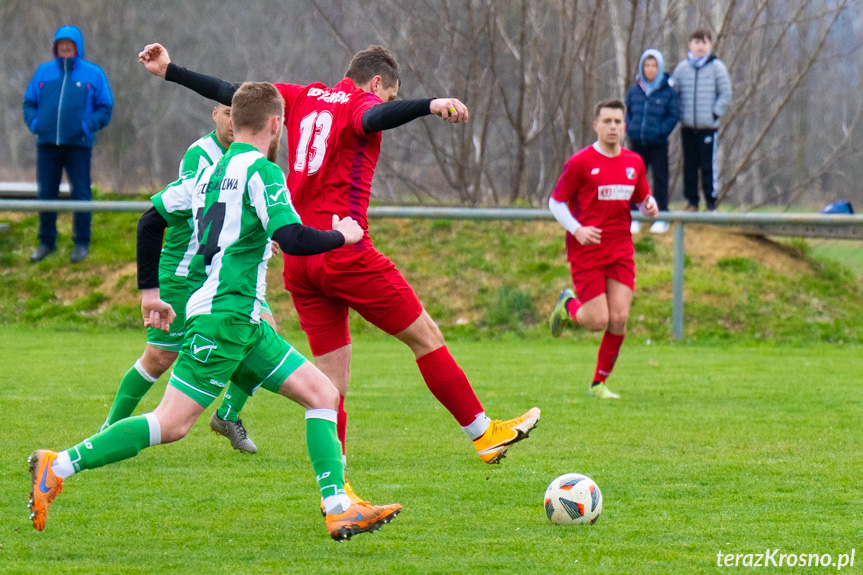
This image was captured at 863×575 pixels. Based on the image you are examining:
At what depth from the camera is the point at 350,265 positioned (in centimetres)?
524

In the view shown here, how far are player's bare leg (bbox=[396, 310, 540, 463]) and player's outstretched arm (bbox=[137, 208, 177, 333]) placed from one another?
117 centimetres

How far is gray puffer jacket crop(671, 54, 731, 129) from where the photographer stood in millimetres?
13531

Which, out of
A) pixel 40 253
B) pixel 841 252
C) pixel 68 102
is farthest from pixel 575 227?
pixel 40 253

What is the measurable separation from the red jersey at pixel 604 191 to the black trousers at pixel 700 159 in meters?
5.42

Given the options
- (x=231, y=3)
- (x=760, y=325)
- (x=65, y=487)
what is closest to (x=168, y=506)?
(x=65, y=487)

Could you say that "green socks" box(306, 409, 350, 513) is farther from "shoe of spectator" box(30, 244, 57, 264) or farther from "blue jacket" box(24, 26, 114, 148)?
"shoe of spectator" box(30, 244, 57, 264)

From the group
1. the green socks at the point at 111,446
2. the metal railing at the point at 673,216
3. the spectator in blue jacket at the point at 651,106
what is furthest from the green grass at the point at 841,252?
the green socks at the point at 111,446

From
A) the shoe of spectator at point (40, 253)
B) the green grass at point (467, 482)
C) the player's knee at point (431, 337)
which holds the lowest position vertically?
the green grass at point (467, 482)

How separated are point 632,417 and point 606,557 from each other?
364 centimetres

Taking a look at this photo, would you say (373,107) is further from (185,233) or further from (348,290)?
(185,233)

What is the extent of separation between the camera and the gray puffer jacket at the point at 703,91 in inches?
533

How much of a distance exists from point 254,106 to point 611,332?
5.04 m

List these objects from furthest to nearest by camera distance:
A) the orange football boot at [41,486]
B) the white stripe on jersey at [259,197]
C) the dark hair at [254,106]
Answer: the dark hair at [254,106], the white stripe on jersey at [259,197], the orange football boot at [41,486]

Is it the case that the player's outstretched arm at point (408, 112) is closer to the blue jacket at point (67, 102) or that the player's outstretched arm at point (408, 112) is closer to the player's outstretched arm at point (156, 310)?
the player's outstretched arm at point (156, 310)
